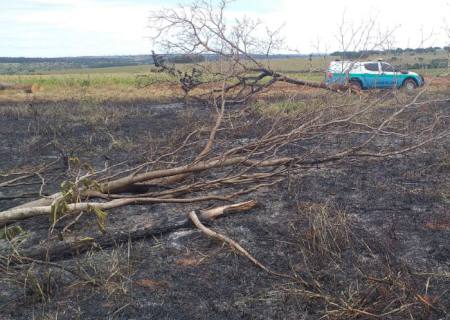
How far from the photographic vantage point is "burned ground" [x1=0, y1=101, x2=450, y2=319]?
10.0ft

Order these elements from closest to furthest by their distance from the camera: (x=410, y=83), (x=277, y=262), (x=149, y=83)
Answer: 1. (x=277, y=262)
2. (x=149, y=83)
3. (x=410, y=83)

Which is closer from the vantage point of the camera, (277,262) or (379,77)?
(277,262)

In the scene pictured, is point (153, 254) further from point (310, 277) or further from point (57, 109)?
point (57, 109)

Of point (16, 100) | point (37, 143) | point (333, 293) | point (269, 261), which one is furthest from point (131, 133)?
point (16, 100)

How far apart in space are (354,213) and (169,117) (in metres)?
7.62

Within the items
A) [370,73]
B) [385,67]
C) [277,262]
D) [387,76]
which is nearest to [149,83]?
[370,73]

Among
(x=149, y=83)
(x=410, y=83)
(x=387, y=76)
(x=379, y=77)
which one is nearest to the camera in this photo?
(x=149, y=83)

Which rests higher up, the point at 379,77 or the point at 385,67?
the point at 385,67

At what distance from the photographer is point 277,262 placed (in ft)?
12.1

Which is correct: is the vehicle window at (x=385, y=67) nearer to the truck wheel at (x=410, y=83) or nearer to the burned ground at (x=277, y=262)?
the truck wheel at (x=410, y=83)

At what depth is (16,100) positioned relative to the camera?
1664 cm

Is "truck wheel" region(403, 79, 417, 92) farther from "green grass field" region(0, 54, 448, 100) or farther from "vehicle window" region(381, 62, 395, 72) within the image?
"vehicle window" region(381, 62, 395, 72)

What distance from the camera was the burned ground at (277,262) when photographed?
3.06 meters

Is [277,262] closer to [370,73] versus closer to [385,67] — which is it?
[370,73]
